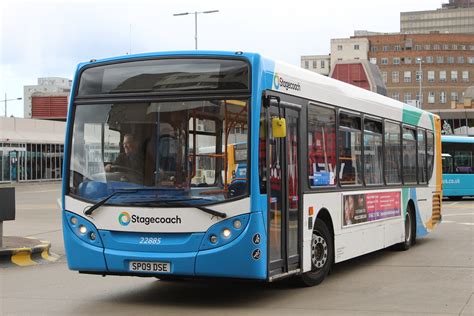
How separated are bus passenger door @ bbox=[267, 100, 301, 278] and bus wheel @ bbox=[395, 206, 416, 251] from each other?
5.51 metres

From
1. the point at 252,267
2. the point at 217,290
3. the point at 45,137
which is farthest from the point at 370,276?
the point at 45,137

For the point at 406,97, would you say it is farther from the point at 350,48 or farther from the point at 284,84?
the point at 284,84

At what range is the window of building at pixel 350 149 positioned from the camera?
33.8 ft

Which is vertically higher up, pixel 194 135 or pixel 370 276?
pixel 194 135

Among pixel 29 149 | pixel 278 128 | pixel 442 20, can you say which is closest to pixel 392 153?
pixel 278 128

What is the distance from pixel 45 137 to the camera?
56625mm

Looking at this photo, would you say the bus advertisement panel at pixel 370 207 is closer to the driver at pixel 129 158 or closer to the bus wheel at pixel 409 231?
the bus wheel at pixel 409 231

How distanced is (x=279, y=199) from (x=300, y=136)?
1.07 meters

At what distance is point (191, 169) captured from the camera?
796cm

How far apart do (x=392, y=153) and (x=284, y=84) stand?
15.5 feet

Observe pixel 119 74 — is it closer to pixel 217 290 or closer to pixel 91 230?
pixel 91 230

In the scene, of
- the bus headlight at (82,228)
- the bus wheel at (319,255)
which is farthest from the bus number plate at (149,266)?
the bus wheel at (319,255)

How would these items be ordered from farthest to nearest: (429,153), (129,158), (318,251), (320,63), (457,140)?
(320,63) → (457,140) → (429,153) → (318,251) → (129,158)

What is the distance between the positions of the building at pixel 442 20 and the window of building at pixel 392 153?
588ft
